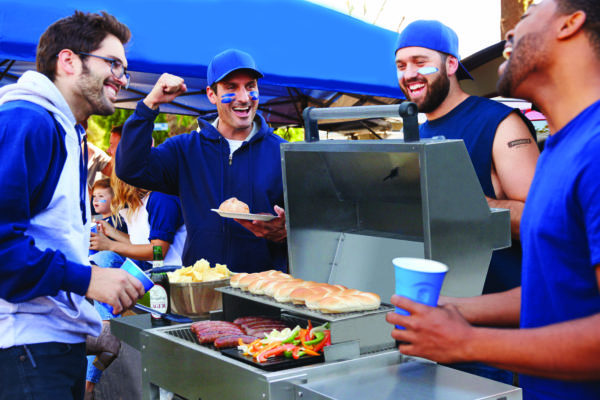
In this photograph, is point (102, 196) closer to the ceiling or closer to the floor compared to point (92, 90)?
closer to the floor

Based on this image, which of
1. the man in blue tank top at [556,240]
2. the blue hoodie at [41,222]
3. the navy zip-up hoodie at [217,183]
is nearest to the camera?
the man in blue tank top at [556,240]

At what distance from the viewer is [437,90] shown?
2.82 m

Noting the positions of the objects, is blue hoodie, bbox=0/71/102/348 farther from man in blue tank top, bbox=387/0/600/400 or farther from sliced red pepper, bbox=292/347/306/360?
man in blue tank top, bbox=387/0/600/400

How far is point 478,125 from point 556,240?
1.33 metres

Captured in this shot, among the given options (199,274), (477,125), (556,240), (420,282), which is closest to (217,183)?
(199,274)

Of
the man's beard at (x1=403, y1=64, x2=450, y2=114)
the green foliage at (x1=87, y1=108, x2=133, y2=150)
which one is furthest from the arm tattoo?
the green foliage at (x1=87, y1=108, x2=133, y2=150)

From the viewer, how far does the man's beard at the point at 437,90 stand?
281cm

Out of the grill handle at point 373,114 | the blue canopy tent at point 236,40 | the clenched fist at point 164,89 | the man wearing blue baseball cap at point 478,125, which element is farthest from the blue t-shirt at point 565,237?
the blue canopy tent at point 236,40

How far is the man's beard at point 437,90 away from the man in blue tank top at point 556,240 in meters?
1.31

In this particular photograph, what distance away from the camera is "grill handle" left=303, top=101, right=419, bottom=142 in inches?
74.5

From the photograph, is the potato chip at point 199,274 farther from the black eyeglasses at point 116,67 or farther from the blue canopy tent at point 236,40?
the blue canopy tent at point 236,40

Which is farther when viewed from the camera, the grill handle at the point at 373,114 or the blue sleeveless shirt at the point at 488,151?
the blue sleeveless shirt at the point at 488,151

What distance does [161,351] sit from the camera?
228 cm

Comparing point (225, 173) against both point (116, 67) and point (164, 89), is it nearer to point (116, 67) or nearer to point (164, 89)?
point (164, 89)
